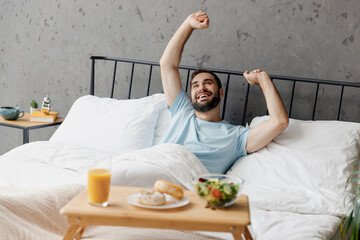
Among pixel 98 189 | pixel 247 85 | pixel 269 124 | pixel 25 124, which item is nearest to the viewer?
pixel 98 189

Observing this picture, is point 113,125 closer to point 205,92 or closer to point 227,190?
point 205,92

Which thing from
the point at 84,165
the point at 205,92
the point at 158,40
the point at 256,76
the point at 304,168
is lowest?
the point at 84,165

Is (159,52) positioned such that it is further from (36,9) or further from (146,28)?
(36,9)

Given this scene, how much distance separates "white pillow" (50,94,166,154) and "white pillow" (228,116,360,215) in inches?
22.2

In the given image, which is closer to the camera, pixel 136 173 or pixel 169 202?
pixel 169 202

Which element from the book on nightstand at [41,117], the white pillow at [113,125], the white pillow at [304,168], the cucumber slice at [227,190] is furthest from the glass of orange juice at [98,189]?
the book on nightstand at [41,117]

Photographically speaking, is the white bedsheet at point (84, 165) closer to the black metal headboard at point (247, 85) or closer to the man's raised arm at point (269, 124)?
the man's raised arm at point (269, 124)

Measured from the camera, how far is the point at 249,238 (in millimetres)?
1367

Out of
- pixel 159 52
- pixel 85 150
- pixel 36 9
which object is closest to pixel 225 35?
pixel 159 52

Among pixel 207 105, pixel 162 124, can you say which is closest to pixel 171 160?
pixel 207 105

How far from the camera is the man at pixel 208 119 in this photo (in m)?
2.14

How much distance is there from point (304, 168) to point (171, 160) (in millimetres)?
633

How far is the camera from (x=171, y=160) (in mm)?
1805

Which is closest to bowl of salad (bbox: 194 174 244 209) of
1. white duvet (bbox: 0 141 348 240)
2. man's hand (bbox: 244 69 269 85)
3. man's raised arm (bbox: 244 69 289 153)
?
white duvet (bbox: 0 141 348 240)
